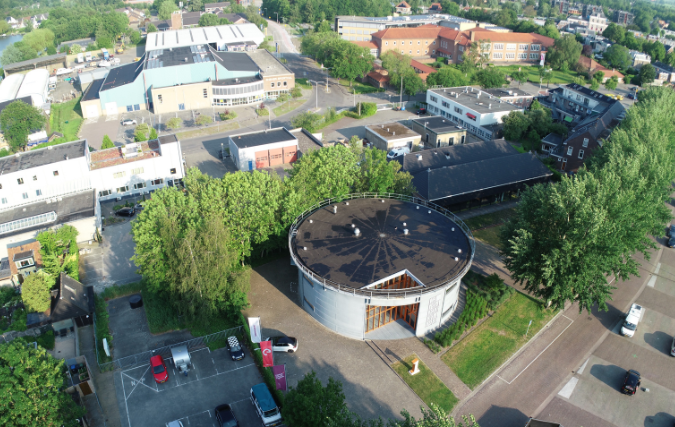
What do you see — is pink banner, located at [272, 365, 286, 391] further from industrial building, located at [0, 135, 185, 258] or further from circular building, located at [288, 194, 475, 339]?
industrial building, located at [0, 135, 185, 258]

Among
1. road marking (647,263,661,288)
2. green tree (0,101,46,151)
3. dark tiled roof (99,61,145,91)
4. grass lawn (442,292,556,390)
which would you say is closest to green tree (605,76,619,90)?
road marking (647,263,661,288)

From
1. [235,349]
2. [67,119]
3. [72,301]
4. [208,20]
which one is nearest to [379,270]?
[235,349]

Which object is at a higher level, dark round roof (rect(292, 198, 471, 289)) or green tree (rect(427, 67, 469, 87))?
green tree (rect(427, 67, 469, 87))

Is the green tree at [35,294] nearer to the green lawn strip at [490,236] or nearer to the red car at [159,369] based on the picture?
the red car at [159,369]

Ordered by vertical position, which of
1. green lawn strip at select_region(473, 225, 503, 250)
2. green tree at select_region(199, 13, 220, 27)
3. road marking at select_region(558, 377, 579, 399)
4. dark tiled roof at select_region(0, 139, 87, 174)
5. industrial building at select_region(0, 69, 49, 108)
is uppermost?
green tree at select_region(199, 13, 220, 27)

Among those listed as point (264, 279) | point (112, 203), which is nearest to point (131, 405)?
point (264, 279)

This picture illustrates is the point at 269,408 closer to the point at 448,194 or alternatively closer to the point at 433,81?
the point at 448,194

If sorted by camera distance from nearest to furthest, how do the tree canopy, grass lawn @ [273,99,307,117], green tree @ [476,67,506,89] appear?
the tree canopy, grass lawn @ [273,99,307,117], green tree @ [476,67,506,89]
